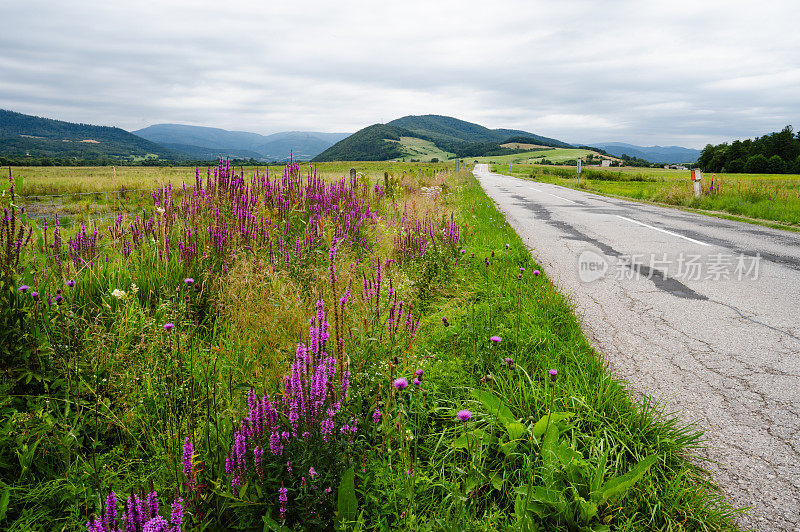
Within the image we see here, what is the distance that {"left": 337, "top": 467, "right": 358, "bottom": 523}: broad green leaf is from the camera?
1875mm

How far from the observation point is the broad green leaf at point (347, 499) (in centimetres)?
188

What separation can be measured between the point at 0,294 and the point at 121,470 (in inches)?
51.2

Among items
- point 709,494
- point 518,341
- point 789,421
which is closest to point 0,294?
point 518,341

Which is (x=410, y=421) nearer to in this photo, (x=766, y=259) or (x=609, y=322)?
(x=609, y=322)

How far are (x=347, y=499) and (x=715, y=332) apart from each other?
13.3 feet

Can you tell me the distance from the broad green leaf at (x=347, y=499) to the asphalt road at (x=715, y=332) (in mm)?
1809

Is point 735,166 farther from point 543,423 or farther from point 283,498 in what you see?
point 283,498

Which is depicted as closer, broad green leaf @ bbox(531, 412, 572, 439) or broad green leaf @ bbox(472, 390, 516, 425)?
broad green leaf @ bbox(531, 412, 572, 439)

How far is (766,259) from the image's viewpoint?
23.1 feet

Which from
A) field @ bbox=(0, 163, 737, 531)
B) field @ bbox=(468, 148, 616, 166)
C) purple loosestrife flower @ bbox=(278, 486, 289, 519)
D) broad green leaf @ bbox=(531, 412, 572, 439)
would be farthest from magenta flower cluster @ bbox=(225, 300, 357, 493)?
field @ bbox=(468, 148, 616, 166)

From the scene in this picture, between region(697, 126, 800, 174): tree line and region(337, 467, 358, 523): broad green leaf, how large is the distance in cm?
9018

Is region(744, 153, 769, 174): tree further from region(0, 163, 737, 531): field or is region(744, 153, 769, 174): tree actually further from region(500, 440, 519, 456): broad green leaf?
region(500, 440, 519, 456): broad green leaf

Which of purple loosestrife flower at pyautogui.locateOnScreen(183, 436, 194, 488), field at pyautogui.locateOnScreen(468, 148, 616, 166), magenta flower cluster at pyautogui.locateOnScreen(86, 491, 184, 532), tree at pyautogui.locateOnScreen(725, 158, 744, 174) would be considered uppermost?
field at pyautogui.locateOnScreen(468, 148, 616, 166)

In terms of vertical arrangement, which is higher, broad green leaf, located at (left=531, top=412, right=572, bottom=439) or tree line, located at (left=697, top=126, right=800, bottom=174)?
tree line, located at (left=697, top=126, right=800, bottom=174)
